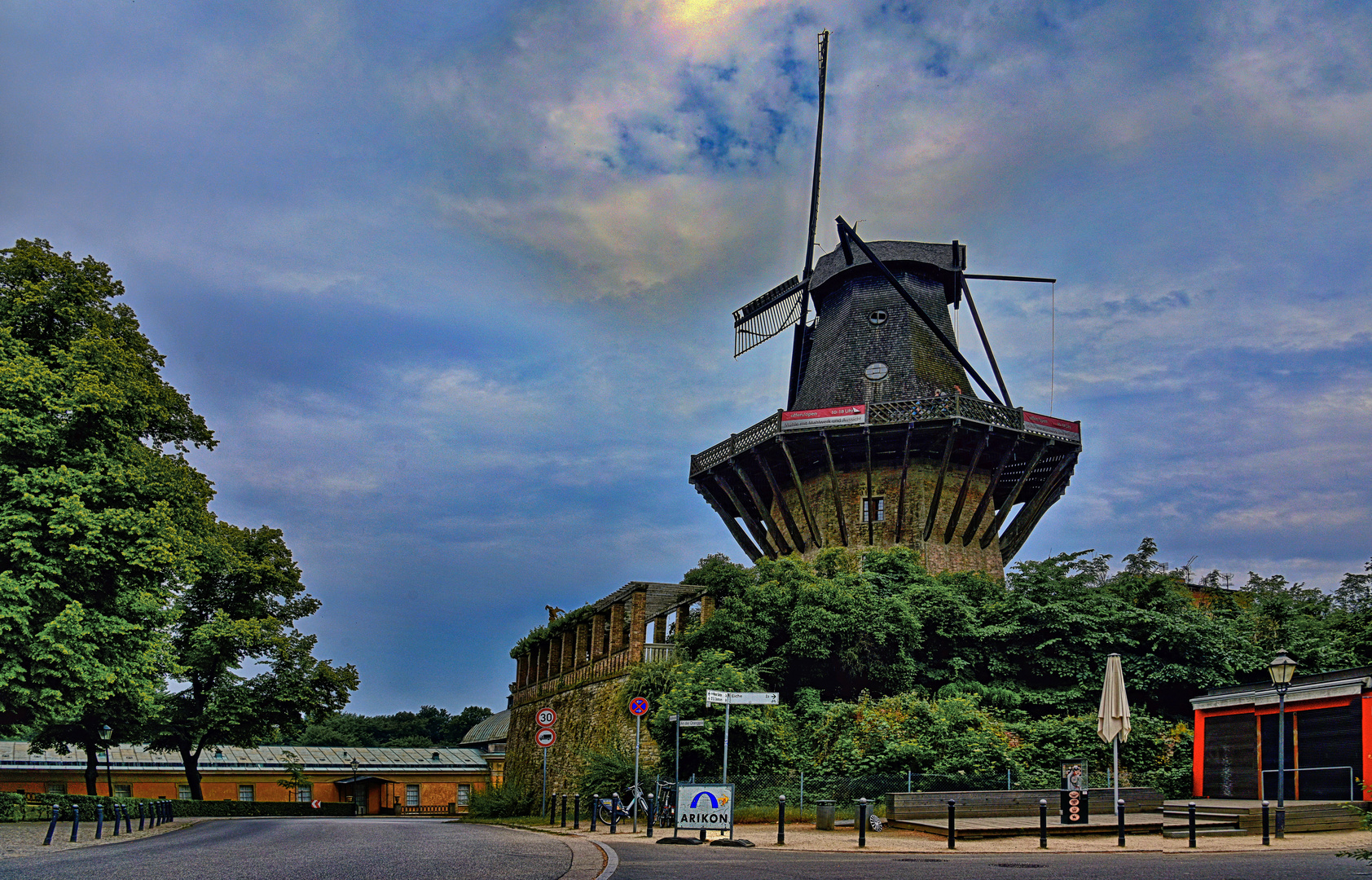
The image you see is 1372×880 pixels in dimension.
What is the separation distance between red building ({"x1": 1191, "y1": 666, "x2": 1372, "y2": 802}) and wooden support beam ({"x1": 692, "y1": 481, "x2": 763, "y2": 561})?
18132 millimetres

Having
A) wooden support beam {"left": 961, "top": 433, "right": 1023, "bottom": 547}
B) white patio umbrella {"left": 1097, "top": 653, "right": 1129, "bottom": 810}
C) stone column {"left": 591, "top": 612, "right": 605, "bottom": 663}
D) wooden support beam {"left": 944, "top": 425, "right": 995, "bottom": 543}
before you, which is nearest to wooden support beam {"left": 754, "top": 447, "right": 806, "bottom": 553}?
wooden support beam {"left": 944, "top": 425, "right": 995, "bottom": 543}

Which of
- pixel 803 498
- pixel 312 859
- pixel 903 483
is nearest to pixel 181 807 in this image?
pixel 803 498

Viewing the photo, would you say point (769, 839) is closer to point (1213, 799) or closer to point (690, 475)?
point (1213, 799)

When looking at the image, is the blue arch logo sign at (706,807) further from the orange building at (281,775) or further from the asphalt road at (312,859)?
the orange building at (281,775)

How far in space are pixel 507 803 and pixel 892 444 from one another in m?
15.6

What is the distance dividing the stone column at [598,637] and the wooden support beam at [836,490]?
8.14 metres

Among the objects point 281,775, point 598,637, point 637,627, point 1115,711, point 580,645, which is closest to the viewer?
point 1115,711

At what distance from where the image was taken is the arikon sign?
34.8m

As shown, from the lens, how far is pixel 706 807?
16.5 metres

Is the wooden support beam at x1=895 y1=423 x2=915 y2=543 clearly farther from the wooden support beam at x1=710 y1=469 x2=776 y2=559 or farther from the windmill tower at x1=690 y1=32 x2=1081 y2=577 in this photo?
the wooden support beam at x1=710 y1=469 x2=776 y2=559

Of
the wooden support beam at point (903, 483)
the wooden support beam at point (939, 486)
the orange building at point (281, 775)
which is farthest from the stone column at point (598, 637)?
the orange building at point (281, 775)

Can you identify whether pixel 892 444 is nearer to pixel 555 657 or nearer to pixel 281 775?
pixel 555 657

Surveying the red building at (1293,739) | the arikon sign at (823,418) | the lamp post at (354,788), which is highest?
the arikon sign at (823,418)

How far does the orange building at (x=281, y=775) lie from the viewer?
1892 inches
